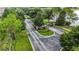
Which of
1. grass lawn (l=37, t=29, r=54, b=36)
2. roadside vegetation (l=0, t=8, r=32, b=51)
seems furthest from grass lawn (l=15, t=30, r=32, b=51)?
grass lawn (l=37, t=29, r=54, b=36)

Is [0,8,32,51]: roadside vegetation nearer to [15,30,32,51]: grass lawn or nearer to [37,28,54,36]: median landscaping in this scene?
[15,30,32,51]: grass lawn

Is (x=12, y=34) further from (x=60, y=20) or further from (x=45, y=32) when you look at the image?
(x=60, y=20)

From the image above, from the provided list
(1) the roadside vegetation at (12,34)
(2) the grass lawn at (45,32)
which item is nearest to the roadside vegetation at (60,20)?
(2) the grass lawn at (45,32)

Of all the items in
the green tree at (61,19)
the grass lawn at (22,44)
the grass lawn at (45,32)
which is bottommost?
the grass lawn at (22,44)

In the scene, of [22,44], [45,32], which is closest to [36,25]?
[45,32]

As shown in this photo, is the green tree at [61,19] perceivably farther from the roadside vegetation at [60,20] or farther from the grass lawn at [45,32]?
the grass lawn at [45,32]

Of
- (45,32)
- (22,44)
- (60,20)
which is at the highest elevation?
(60,20)
